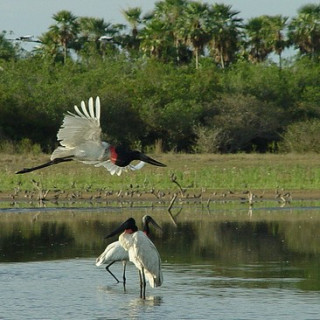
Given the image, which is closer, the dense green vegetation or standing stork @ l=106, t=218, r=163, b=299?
standing stork @ l=106, t=218, r=163, b=299

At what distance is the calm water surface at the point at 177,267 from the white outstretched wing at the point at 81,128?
10.2 ft

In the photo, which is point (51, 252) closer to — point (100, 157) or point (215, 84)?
point (100, 157)

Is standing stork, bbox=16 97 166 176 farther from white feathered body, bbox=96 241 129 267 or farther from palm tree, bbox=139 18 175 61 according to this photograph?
palm tree, bbox=139 18 175 61

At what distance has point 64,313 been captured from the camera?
12641 mm

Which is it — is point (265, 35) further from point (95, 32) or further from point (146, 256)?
point (146, 256)

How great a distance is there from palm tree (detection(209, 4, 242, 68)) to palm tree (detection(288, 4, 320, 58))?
129 inches

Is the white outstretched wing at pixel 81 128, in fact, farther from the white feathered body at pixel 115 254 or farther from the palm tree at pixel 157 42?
the palm tree at pixel 157 42

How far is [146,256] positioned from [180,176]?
1856cm

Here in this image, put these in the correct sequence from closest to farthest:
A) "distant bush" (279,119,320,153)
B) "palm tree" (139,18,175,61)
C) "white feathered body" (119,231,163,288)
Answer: "white feathered body" (119,231,163,288) → "distant bush" (279,119,320,153) → "palm tree" (139,18,175,61)

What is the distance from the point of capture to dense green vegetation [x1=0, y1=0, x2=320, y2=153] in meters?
41.9

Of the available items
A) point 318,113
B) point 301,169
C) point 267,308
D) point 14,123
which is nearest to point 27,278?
point 267,308

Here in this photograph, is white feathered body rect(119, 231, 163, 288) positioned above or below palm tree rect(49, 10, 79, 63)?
below

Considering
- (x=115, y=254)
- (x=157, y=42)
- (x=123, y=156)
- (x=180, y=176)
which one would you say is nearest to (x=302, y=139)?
(x=180, y=176)

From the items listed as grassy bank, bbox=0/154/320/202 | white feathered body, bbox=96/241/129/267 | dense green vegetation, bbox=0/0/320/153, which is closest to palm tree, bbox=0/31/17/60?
dense green vegetation, bbox=0/0/320/153
